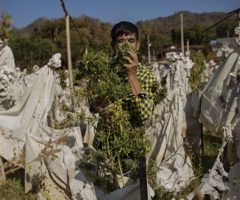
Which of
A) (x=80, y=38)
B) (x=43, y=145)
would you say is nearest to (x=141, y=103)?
(x=43, y=145)

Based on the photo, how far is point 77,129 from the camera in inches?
150

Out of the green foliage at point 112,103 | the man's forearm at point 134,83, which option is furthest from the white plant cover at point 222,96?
the man's forearm at point 134,83

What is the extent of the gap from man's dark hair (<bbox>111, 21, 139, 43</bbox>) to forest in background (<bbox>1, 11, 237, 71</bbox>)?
0.28ft

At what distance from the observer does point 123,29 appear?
2.58 m

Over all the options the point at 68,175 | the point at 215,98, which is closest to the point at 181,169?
the point at 215,98

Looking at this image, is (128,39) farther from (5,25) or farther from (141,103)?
Result: (5,25)

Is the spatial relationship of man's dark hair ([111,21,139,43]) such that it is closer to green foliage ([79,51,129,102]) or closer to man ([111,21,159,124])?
man ([111,21,159,124])

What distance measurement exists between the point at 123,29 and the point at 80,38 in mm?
3537

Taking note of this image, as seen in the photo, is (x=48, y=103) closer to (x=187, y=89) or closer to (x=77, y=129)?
(x=77, y=129)

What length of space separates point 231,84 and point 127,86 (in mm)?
1715

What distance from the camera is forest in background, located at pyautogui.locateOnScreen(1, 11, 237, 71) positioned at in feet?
19.3

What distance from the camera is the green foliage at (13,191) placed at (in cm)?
383

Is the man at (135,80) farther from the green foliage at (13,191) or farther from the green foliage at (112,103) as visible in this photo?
the green foliage at (13,191)

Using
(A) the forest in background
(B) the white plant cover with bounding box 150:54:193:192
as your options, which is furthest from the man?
(B) the white plant cover with bounding box 150:54:193:192
